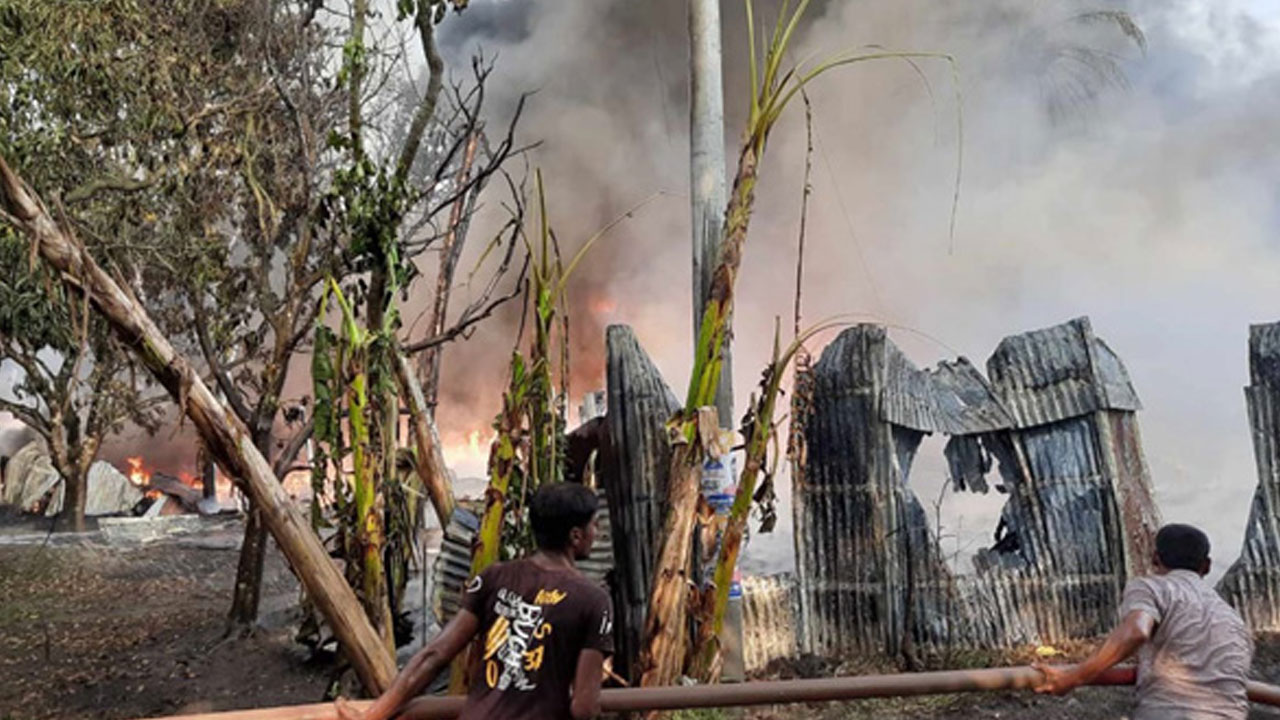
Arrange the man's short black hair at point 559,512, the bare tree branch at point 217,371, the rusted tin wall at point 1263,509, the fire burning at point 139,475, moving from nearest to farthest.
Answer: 1. the man's short black hair at point 559,512
2. the bare tree branch at point 217,371
3. the rusted tin wall at point 1263,509
4. the fire burning at point 139,475

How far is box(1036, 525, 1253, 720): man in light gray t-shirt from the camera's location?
312 centimetres

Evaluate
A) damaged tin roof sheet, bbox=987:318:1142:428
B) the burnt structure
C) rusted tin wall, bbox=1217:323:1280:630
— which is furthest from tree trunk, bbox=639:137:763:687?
rusted tin wall, bbox=1217:323:1280:630

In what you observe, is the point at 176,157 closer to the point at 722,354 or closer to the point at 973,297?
the point at 722,354

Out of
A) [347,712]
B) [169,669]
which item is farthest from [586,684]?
[169,669]

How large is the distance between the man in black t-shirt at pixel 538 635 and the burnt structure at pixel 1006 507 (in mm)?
4971

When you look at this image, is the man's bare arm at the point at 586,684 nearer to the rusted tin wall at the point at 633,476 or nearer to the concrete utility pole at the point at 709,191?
the concrete utility pole at the point at 709,191

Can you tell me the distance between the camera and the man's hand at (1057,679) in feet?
10.2

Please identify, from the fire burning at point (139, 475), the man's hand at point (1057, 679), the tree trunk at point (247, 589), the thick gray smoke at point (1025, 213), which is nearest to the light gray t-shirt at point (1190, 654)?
the man's hand at point (1057, 679)

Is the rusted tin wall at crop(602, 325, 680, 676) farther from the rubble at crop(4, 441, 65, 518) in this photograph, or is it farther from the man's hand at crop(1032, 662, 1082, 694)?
the rubble at crop(4, 441, 65, 518)

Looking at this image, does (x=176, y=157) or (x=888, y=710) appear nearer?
(x=888, y=710)

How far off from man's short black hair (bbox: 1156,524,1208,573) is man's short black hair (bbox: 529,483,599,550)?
2218 mm

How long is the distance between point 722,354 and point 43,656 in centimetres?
794

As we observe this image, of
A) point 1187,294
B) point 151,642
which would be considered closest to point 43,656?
point 151,642

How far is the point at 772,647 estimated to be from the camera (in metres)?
7.54
